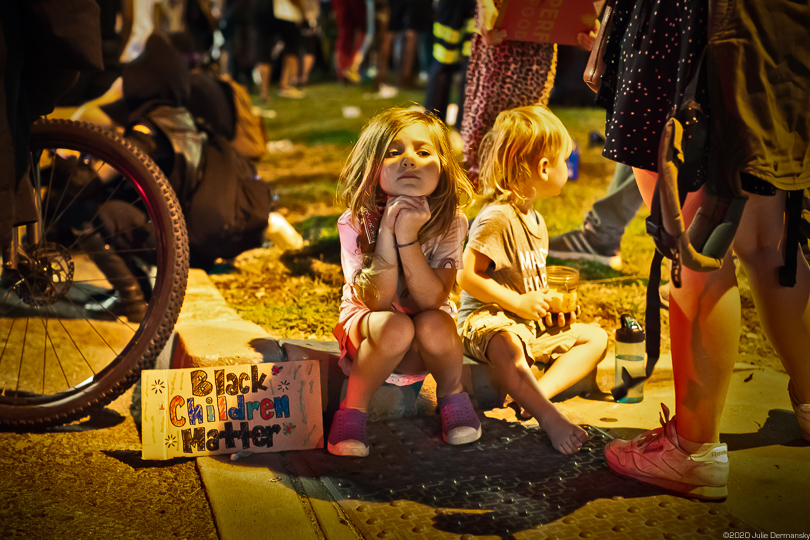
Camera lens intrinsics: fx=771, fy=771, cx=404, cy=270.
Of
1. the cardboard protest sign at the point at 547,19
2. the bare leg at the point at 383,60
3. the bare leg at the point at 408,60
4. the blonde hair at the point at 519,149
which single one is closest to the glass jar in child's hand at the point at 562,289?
the blonde hair at the point at 519,149

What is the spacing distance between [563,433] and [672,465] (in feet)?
1.20

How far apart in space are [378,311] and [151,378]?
2.33 ft

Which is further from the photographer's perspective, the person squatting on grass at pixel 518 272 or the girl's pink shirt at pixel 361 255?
the person squatting on grass at pixel 518 272

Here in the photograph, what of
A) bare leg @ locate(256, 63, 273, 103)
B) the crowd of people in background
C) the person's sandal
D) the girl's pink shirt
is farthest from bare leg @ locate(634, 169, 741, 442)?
bare leg @ locate(256, 63, 273, 103)

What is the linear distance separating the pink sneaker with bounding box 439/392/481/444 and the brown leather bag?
40.8 inches

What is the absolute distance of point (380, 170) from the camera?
2.35m

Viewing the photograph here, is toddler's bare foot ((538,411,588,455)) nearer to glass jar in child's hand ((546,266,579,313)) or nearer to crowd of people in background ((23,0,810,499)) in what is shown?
crowd of people in background ((23,0,810,499))

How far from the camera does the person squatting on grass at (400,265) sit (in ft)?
7.55

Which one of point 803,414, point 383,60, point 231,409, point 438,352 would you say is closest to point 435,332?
point 438,352

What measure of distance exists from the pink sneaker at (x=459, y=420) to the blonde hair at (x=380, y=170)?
525mm

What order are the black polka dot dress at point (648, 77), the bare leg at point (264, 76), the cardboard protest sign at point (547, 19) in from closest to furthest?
the black polka dot dress at point (648, 77)
the cardboard protest sign at point (547, 19)
the bare leg at point (264, 76)

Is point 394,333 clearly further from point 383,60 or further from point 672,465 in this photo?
point 383,60

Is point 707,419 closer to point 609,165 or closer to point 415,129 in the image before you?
point 415,129

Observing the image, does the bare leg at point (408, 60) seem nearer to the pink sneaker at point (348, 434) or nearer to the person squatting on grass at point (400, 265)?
the person squatting on grass at point (400, 265)
